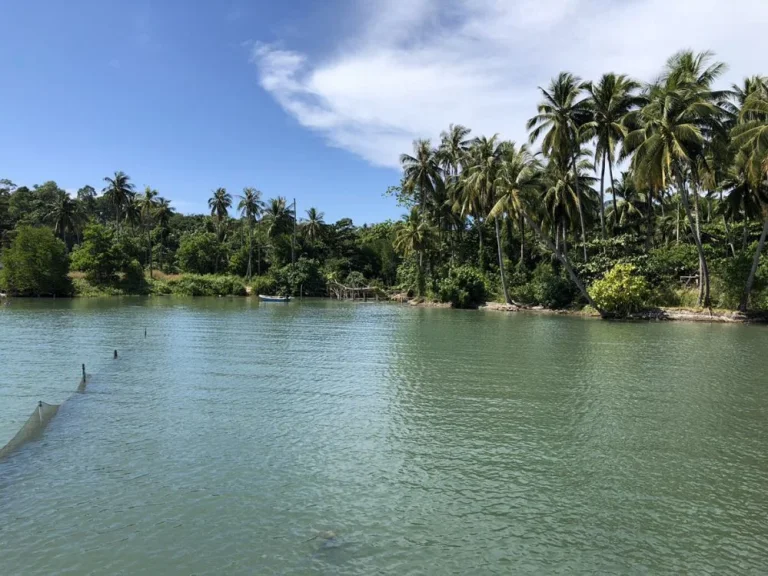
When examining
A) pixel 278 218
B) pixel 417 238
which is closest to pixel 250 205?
pixel 278 218

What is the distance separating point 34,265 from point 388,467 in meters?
61.8

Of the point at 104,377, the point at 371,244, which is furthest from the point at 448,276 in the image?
the point at 104,377

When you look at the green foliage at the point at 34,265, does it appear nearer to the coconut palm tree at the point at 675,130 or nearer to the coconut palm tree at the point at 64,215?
the coconut palm tree at the point at 64,215

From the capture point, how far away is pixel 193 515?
7.70 metres

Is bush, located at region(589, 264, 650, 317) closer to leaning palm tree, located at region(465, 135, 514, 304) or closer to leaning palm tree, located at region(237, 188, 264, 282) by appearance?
leaning palm tree, located at region(465, 135, 514, 304)

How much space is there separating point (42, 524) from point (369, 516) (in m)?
4.70

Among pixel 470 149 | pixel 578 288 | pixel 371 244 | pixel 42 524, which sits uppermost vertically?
pixel 470 149

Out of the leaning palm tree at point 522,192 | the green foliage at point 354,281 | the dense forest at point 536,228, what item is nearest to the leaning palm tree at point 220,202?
the dense forest at point 536,228

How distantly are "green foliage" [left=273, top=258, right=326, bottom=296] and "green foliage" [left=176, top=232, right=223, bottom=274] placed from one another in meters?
14.8

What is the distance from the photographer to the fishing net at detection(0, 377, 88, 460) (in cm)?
1038

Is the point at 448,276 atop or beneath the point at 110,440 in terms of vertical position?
atop

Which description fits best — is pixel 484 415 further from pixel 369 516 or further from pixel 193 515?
pixel 193 515

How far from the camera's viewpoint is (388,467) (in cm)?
959

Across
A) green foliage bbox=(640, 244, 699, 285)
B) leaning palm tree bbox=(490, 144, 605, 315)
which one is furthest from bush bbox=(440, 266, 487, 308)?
green foliage bbox=(640, 244, 699, 285)
